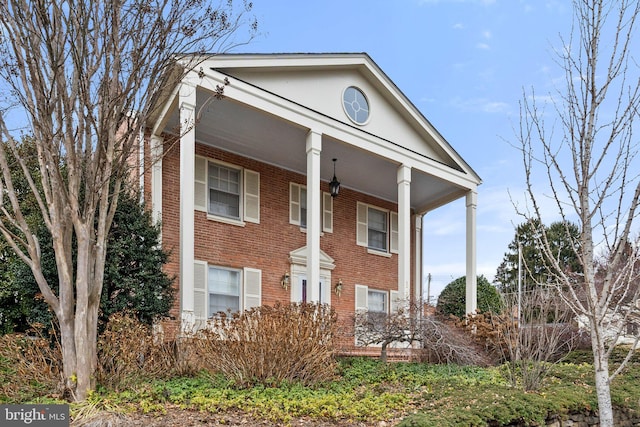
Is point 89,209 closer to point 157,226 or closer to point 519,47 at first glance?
point 157,226

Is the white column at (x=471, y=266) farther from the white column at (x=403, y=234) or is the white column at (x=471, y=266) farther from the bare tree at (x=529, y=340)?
the bare tree at (x=529, y=340)

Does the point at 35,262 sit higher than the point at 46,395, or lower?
higher

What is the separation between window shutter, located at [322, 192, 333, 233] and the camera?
14.6 metres

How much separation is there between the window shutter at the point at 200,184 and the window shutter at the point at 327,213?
11.9 ft

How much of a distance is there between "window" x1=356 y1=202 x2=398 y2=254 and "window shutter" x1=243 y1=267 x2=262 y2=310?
3679 mm

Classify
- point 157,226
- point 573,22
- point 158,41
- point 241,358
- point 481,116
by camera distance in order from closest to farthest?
point 573,22, point 158,41, point 241,358, point 481,116, point 157,226

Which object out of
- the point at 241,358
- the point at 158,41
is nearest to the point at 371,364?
the point at 241,358

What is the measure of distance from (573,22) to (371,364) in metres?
6.19

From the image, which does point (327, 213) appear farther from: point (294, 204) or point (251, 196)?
point (251, 196)

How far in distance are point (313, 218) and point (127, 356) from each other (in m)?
5.00

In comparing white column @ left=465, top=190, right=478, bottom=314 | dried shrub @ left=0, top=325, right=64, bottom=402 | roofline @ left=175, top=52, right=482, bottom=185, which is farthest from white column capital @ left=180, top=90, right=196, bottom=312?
white column @ left=465, top=190, right=478, bottom=314

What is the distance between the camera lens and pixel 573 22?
18.5 ft

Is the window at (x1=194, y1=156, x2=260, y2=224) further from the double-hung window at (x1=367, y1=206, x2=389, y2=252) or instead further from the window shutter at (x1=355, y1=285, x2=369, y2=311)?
the double-hung window at (x1=367, y1=206, x2=389, y2=252)

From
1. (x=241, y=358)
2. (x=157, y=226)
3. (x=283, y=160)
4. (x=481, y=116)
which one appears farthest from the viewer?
(x=283, y=160)
